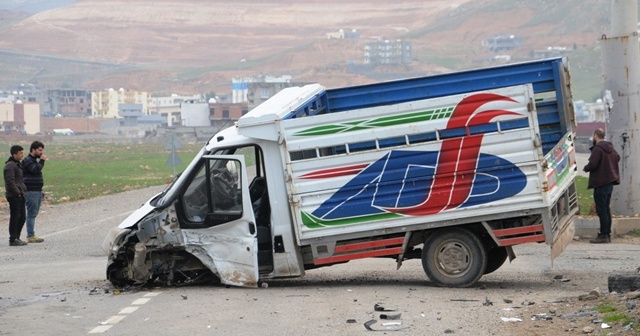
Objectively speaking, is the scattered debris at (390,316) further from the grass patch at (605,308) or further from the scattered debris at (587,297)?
the scattered debris at (587,297)

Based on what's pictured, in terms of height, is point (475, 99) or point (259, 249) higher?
point (475, 99)

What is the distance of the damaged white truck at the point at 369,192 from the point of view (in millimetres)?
14250

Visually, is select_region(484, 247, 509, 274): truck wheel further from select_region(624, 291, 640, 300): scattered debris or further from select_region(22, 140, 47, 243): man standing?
select_region(22, 140, 47, 243): man standing

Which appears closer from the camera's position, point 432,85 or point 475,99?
point 475,99

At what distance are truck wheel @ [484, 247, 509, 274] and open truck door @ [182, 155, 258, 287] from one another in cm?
299

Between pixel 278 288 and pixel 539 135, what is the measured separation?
3.60 metres

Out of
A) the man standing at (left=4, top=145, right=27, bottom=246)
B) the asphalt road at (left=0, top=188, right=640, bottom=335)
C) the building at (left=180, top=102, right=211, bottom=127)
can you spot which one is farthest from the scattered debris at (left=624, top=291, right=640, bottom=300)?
the building at (left=180, top=102, right=211, bottom=127)

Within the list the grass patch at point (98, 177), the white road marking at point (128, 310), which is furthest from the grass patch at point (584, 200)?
the grass patch at point (98, 177)

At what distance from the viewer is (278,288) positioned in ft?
49.3

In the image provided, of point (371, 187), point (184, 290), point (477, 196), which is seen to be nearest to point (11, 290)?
point (184, 290)

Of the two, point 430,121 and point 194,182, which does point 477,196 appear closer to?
point 430,121

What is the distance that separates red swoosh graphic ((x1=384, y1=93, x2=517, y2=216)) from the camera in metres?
14.2


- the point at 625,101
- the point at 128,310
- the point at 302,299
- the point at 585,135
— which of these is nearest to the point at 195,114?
the point at 585,135

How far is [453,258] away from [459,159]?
1212 mm
